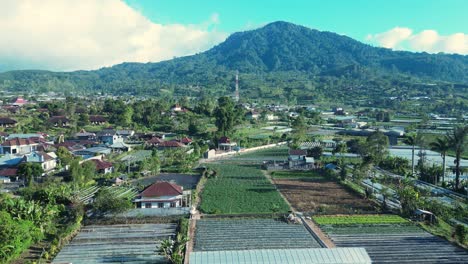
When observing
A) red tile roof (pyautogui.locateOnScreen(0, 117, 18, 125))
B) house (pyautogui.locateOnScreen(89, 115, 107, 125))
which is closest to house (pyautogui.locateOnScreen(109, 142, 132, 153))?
house (pyautogui.locateOnScreen(89, 115, 107, 125))

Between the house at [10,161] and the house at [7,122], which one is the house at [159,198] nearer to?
the house at [10,161]

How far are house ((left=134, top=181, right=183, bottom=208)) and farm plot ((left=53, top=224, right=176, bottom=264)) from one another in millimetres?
2721

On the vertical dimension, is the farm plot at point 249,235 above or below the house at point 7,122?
below

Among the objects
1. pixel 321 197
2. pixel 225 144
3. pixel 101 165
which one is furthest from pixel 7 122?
pixel 321 197

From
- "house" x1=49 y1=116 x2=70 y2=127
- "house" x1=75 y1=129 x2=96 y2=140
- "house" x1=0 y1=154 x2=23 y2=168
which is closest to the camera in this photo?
"house" x1=0 y1=154 x2=23 y2=168

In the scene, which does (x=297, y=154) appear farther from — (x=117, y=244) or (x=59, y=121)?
(x=59, y=121)

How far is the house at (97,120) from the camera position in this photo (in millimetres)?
60244

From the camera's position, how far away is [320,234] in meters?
→ 19.5

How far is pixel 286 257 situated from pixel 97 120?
52059 millimetres

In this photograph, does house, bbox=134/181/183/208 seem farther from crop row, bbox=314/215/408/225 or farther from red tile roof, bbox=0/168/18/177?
red tile roof, bbox=0/168/18/177

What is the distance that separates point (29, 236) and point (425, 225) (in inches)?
795

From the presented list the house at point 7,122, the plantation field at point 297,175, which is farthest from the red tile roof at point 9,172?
the house at point 7,122

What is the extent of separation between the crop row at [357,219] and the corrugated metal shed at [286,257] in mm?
6134

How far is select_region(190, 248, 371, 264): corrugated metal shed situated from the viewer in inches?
574
